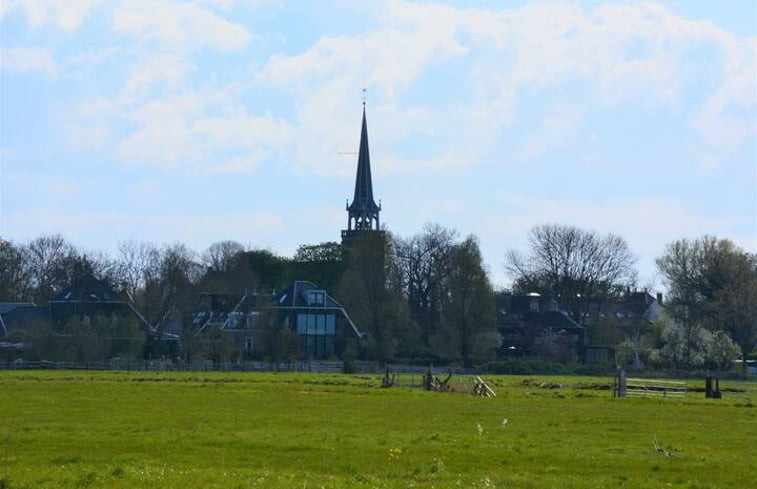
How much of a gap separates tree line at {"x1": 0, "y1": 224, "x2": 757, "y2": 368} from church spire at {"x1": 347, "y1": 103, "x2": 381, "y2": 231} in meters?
24.8

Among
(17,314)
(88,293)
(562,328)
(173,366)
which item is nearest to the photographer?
(173,366)

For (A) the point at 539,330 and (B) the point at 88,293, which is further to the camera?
(A) the point at 539,330

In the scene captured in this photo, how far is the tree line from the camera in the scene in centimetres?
11425

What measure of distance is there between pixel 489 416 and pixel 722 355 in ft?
245

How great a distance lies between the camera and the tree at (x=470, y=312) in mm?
113812

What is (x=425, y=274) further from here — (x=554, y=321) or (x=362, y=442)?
(x=362, y=442)

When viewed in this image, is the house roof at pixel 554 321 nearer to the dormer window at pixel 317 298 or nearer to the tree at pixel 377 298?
the tree at pixel 377 298

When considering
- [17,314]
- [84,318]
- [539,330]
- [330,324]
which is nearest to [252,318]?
[330,324]

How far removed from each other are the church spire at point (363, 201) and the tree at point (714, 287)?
49772mm

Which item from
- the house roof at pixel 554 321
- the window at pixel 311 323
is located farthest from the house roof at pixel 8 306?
the house roof at pixel 554 321

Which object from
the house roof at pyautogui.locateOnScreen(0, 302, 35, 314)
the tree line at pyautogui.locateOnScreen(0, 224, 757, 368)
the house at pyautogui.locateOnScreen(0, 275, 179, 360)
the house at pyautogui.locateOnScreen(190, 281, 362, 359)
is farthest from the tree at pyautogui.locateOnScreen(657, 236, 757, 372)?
the house roof at pyautogui.locateOnScreen(0, 302, 35, 314)

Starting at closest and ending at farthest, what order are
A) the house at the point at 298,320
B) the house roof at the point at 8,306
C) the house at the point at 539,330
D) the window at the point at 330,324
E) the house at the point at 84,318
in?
the house at the point at 84,318 < the house at the point at 298,320 < the house roof at the point at 8,306 < the window at the point at 330,324 < the house at the point at 539,330

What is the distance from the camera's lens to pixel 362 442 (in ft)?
99.9

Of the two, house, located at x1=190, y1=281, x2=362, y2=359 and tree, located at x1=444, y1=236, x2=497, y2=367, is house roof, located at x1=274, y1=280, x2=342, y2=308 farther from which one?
tree, located at x1=444, y1=236, x2=497, y2=367
